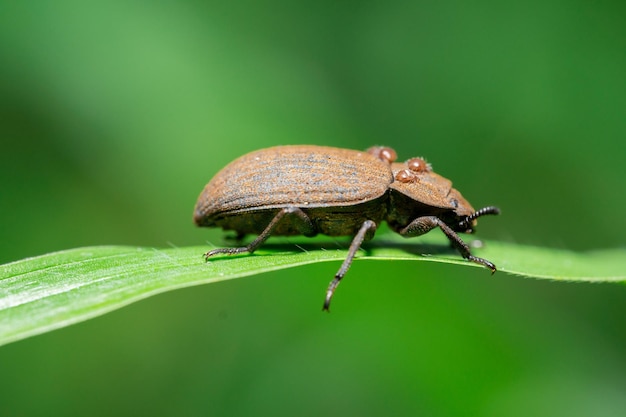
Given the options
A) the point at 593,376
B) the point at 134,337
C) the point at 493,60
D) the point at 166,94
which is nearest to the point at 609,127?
the point at 493,60

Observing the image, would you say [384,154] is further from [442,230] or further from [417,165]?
[442,230]

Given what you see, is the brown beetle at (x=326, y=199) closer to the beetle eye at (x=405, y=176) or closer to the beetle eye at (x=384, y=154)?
the beetle eye at (x=405, y=176)

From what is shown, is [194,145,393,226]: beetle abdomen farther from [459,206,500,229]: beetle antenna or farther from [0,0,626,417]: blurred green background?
[0,0,626,417]: blurred green background

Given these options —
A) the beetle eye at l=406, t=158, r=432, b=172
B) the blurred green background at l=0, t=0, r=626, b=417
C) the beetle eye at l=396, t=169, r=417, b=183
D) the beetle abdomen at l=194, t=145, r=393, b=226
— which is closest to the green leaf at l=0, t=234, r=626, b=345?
the beetle abdomen at l=194, t=145, r=393, b=226

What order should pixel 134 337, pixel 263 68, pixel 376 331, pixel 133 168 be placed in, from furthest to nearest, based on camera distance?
pixel 263 68
pixel 133 168
pixel 134 337
pixel 376 331

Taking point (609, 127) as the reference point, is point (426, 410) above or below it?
below

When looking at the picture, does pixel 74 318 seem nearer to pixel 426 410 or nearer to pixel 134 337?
pixel 426 410

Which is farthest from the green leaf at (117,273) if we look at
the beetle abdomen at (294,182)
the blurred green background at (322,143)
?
the blurred green background at (322,143)
